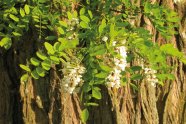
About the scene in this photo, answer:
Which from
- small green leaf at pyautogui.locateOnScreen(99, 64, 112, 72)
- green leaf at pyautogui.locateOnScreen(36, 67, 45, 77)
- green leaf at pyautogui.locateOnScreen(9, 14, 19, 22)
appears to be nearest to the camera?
small green leaf at pyautogui.locateOnScreen(99, 64, 112, 72)

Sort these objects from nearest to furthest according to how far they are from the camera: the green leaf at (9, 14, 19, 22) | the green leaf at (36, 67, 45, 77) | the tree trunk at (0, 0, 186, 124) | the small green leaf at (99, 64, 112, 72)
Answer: the small green leaf at (99, 64, 112, 72)
the green leaf at (36, 67, 45, 77)
the green leaf at (9, 14, 19, 22)
the tree trunk at (0, 0, 186, 124)

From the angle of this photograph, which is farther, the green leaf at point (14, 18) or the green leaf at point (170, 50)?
the green leaf at point (14, 18)

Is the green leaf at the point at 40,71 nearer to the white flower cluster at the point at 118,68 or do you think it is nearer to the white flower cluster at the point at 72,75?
the white flower cluster at the point at 72,75

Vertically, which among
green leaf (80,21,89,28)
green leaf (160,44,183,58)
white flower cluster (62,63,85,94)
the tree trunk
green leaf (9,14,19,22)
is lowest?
the tree trunk

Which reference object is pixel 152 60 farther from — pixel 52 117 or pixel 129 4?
pixel 52 117

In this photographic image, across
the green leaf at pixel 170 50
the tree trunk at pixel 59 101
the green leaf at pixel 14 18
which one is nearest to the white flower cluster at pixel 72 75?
the green leaf at pixel 170 50

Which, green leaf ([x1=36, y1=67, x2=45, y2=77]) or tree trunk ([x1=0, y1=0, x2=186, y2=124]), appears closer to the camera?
green leaf ([x1=36, y1=67, x2=45, y2=77])

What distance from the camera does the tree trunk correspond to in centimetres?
326

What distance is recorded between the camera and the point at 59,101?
3240mm

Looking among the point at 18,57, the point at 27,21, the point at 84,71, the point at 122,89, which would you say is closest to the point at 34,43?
the point at 18,57

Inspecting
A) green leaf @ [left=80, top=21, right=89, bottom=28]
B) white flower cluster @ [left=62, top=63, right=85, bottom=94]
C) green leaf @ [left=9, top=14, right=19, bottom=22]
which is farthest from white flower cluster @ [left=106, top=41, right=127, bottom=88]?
green leaf @ [left=9, top=14, right=19, bottom=22]

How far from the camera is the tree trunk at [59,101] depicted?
3262 millimetres

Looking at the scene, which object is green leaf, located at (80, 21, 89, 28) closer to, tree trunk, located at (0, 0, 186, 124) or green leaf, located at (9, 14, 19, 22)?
green leaf, located at (9, 14, 19, 22)

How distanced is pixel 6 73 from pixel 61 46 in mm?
1076
